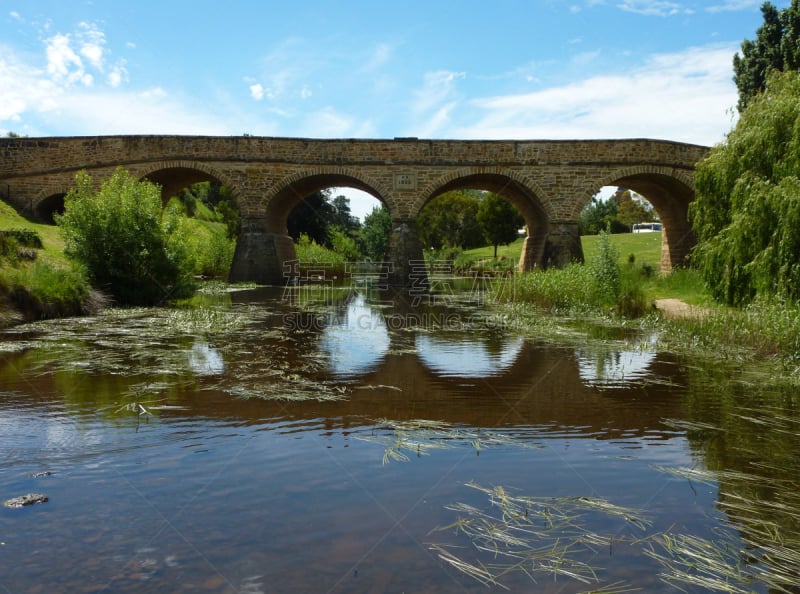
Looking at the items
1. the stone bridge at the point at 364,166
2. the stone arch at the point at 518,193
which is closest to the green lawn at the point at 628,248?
the stone arch at the point at 518,193

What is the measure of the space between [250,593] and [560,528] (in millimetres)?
1553

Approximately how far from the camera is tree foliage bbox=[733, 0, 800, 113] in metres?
25.8

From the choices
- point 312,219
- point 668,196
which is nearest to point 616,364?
point 668,196

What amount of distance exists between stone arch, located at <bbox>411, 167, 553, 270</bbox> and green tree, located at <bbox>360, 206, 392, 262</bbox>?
38.8 m

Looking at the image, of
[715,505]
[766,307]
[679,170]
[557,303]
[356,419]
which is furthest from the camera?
[679,170]

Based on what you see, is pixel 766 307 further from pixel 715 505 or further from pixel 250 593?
pixel 250 593

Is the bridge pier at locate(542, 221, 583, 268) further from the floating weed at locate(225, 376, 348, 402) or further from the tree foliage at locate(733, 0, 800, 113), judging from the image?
the floating weed at locate(225, 376, 348, 402)

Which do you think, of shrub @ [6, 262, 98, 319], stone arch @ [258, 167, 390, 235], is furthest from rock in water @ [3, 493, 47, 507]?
stone arch @ [258, 167, 390, 235]

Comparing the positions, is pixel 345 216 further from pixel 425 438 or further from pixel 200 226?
pixel 425 438

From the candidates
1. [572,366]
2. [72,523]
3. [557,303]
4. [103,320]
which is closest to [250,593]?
[72,523]

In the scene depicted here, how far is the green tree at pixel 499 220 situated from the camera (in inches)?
1976

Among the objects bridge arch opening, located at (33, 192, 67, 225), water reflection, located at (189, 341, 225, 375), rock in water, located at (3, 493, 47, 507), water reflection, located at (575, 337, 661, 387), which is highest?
bridge arch opening, located at (33, 192, 67, 225)

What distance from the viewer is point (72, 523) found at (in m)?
3.09

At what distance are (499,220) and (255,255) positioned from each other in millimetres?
28380
